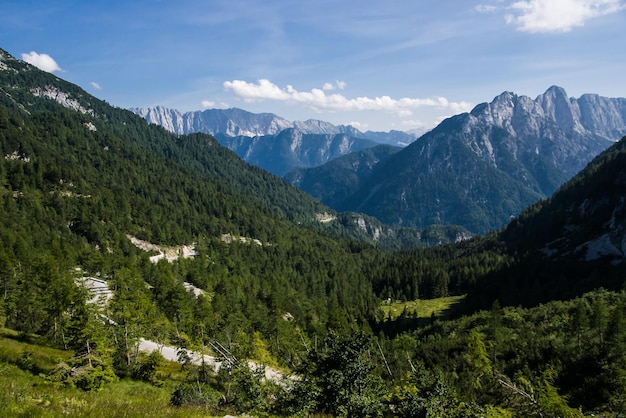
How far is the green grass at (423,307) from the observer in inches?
6508

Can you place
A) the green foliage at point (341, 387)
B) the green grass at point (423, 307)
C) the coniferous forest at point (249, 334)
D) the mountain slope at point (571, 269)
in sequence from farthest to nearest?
the green grass at point (423, 307) < the mountain slope at point (571, 269) < the coniferous forest at point (249, 334) < the green foliage at point (341, 387)

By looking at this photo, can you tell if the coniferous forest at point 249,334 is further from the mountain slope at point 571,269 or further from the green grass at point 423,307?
the green grass at point 423,307

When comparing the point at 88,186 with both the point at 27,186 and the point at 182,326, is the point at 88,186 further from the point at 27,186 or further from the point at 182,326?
the point at 182,326

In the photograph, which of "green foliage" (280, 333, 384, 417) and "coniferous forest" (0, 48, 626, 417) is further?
"coniferous forest" (0, 48, 626, 417)

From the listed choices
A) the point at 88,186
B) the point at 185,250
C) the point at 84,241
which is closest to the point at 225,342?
the point at 84,241

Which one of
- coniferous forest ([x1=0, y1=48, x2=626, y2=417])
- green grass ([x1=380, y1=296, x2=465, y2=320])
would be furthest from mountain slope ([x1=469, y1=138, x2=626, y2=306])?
green grass ([x1=380, y1=296, x2=465, y2=320])

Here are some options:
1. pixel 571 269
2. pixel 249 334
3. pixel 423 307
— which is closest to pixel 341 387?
pixel 249 334

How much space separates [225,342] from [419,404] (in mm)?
54763

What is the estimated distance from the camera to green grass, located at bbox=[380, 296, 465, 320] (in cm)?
16530

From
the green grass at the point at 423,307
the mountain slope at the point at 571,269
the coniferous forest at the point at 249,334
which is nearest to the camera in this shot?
the coniferous forest at the point at 249,334

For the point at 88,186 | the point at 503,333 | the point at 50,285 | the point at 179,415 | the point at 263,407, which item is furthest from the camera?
the point at 88,186

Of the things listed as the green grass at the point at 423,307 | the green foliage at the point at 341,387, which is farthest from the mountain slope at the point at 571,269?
the green foliage at the point at 341,387

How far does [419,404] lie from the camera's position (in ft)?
64.1

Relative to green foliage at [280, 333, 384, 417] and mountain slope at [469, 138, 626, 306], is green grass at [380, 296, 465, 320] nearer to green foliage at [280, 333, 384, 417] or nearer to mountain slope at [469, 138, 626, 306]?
mountain slope at [469, 138, 626, 306]
